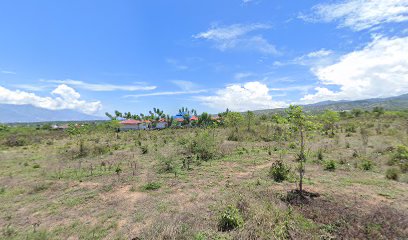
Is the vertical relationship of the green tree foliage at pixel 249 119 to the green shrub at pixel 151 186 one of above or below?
above

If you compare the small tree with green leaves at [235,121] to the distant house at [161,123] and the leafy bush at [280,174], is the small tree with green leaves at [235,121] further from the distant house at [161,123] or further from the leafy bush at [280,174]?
the distant house at [161,123]

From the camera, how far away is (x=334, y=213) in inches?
225

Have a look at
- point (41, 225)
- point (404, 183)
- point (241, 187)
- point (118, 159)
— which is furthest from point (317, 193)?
point (118, 159)

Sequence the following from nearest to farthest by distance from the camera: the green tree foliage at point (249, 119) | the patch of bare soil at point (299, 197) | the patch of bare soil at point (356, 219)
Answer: the patch of bare soil at point (356, 219) → the patch of bare soil at point (299, 197) → the green tree foliage at point (249, 119)

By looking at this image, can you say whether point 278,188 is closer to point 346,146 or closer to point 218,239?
point 218,239

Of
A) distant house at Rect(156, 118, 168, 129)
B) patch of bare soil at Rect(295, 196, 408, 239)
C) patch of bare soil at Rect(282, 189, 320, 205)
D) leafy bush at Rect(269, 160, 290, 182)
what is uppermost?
distant house at Rect(156, 118, 168, 129)

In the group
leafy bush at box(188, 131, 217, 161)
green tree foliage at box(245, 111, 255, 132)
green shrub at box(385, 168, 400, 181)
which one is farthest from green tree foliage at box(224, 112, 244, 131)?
green shrub at box(385, 168, 400, 181)

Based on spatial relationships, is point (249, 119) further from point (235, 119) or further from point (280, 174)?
point (280, 174)

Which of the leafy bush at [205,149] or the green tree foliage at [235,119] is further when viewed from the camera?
the green tree foliage at [235,119]

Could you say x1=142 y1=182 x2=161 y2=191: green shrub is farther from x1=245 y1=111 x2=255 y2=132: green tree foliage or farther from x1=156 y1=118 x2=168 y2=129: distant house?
x1=156 y1=118 x2=168 y2=129: distant house

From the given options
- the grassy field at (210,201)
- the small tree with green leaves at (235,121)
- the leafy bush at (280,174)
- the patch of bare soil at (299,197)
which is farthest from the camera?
the small tree with green leaves at (235,121)

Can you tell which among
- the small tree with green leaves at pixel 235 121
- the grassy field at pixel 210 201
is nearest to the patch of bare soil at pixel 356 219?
the grassy field at pixel 210 201

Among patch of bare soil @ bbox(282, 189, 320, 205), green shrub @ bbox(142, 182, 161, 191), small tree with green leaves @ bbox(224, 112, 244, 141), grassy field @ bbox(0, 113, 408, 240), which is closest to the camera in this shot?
grassy field @ bbox(0, 113, 408, 240)

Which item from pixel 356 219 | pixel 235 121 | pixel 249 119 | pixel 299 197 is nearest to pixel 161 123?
pixel 235 121
